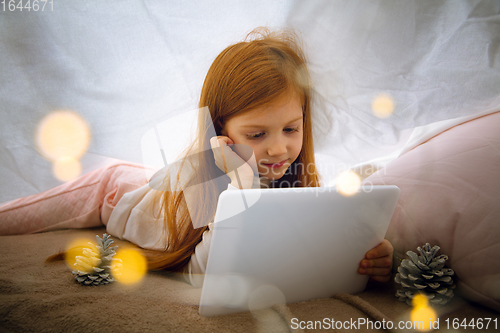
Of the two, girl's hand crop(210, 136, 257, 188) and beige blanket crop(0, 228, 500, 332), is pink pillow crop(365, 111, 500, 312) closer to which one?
beige blanket crop(0, 228, 500, 332)

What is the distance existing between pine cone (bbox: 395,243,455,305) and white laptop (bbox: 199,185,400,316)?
3.6 inches

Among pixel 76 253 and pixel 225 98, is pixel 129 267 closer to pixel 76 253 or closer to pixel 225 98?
pixel 76 253

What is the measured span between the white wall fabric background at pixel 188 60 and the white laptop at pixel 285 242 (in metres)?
0.55

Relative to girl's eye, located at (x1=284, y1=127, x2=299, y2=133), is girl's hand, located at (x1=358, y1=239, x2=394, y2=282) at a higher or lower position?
lower

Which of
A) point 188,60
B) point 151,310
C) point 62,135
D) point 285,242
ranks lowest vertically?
point 151,310

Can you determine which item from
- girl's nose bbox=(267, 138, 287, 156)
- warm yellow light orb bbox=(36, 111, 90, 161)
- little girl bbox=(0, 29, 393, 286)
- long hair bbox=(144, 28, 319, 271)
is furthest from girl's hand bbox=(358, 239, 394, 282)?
warm yellow light orb bbox=(36, 111, 90, 161)

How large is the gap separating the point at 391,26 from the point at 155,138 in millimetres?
882

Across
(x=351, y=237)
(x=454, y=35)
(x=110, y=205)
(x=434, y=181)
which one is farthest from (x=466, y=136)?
(x=110, y=205)

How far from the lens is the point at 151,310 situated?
1.73 ft

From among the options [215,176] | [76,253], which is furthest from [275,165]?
[76,253]

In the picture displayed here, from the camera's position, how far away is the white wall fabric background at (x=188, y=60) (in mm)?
821

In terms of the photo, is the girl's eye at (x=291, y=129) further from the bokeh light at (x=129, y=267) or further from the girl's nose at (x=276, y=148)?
the bokeh light at (x=129, y=267)

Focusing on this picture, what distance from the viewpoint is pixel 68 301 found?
1.72 ft

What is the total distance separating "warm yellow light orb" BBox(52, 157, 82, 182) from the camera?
1.00 metres
